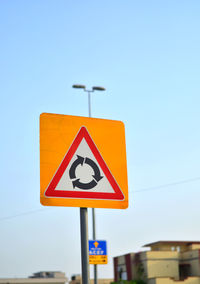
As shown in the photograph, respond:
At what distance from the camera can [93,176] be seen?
461 centimetres

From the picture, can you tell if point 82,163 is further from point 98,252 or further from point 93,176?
point 98,252

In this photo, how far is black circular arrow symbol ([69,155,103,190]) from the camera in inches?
178

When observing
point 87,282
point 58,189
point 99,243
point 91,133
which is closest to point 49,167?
point 58,189

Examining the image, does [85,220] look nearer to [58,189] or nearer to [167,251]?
[58,189]

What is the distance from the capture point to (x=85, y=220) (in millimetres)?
Result: 4441

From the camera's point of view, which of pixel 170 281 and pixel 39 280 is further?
pixel 39 280

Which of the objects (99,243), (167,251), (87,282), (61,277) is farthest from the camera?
(61,277)

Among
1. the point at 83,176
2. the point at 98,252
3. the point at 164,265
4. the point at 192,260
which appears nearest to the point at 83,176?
the point at 83,176

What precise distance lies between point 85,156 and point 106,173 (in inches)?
9.4

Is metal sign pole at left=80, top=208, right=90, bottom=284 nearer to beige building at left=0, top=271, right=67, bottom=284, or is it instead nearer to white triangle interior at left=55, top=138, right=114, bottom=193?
white triangle interior at left=55, top=138, right=114, bottom=193

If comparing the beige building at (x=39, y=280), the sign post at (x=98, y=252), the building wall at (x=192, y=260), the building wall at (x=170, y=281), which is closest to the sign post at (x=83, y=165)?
the sign post at (x=98, y=252)

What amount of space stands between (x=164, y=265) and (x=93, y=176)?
59.7m

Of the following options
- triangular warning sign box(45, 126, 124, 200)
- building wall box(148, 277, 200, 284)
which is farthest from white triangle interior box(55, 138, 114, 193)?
building wall box(148, 277, 200, 284)

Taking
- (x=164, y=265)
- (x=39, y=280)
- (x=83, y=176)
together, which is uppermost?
(x=83, y=176)
